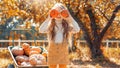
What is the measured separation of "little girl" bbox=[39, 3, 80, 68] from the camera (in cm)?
542

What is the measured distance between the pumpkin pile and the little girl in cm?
47

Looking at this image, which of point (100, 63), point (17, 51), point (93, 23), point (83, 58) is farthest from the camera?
point (93, 23)

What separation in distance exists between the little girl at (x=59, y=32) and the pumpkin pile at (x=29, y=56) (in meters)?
0.47

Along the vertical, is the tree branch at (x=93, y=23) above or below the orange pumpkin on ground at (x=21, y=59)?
above

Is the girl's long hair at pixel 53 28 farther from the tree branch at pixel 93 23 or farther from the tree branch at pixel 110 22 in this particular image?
the tree branch at pixel 93 23

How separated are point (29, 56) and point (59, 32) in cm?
132

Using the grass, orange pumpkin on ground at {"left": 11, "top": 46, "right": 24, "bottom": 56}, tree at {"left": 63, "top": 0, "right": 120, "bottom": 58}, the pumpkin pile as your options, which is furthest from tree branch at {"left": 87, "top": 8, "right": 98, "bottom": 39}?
orange pumpkin on ground at {"left": 11, "top": 46, "right": 24, "bottom": 56}

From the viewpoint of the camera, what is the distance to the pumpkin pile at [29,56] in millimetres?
5914

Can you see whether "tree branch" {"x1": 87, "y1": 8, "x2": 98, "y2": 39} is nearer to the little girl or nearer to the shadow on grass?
the shadow on grass

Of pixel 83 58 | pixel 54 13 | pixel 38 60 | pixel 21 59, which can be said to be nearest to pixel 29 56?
pixel 21 59

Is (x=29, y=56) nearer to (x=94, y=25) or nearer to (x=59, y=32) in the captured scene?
(x=59, y=32)

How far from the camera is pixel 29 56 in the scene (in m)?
6.57

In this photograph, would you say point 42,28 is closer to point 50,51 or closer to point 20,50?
point 50,51

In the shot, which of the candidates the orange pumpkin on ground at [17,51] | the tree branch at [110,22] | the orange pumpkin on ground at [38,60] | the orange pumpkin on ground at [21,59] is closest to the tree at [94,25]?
the tree branch at [110,22]
